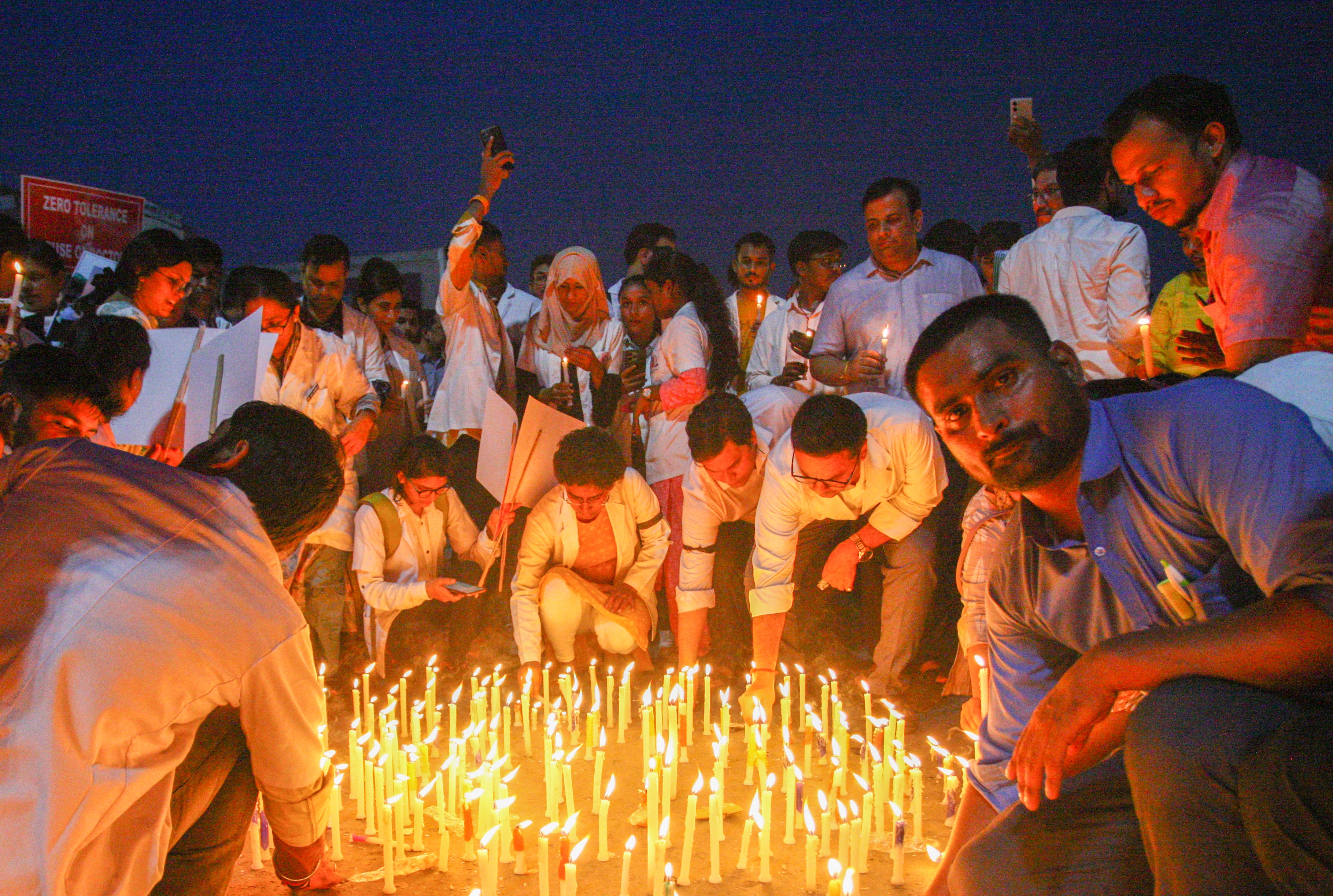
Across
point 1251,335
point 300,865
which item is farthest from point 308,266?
point 1251,335

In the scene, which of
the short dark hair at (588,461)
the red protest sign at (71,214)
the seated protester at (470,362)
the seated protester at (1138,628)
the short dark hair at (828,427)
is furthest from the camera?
the red protest sign at (71,214)

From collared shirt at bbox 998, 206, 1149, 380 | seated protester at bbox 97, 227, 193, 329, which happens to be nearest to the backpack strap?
seated protester at bbox 97, 227, 193, 329

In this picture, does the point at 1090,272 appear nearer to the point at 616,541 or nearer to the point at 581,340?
the point at 616,541

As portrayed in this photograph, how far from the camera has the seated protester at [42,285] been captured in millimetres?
5336

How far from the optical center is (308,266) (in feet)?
19.4

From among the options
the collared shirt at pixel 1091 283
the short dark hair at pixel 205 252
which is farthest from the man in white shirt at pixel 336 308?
the collared shirt at pixel 1091 283

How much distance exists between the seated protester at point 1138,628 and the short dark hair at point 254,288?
4237 millimetres

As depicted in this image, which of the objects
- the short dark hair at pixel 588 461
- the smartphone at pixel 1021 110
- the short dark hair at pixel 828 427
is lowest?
the short dark hair at pixel 588 461

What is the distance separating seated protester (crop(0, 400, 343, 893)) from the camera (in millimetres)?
1813

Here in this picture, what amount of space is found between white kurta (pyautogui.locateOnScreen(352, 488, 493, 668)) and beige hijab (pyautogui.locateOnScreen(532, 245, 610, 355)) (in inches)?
53.0

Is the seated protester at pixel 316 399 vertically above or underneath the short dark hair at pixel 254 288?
underneath

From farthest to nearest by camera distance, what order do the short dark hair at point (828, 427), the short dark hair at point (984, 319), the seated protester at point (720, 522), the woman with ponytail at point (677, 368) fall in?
the woman with ponytail at point (677, 368) → the seated protester at point (720, 522) → the short dark hair at point (828, 427) → the short dark hair at point (984, 319)

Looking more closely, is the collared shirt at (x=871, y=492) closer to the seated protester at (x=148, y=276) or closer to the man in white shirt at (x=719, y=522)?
the man in white shirt at (x=719, y=522)

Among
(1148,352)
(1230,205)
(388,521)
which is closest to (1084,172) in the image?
(1148,352)
